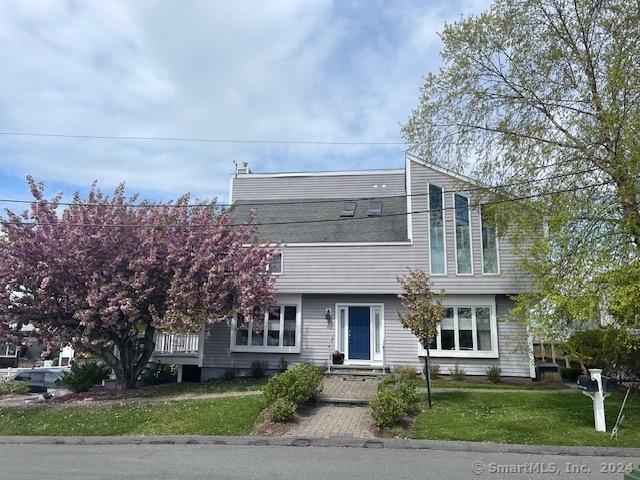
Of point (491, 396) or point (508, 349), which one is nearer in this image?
point (491, 396)

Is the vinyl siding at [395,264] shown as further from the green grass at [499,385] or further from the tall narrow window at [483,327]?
the green grass at [499,385]

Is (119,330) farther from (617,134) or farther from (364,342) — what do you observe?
(617,134)

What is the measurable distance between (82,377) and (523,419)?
13485mm

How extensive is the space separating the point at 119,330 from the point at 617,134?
1402cm

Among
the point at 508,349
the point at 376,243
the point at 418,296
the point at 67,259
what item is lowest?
the point at 508,349

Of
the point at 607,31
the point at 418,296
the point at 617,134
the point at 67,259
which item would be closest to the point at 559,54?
the point at 607,31

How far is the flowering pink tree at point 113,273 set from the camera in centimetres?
1469

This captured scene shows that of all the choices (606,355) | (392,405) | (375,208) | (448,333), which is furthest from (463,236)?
(392,405)

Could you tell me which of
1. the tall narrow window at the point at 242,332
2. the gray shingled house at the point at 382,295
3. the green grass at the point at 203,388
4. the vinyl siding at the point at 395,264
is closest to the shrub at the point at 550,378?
the gray shingled house at the point at 382,295

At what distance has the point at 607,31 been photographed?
39.3ft

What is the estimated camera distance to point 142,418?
40.2 ft

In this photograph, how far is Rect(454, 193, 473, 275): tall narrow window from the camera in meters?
18.2

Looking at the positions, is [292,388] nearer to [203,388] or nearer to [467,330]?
[203,388]

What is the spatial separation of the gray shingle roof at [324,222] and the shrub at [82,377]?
7203 mm
